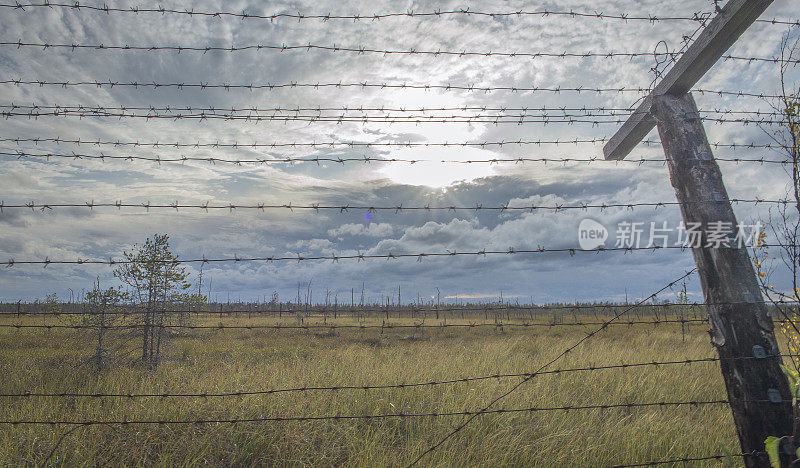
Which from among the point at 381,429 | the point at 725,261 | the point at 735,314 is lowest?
the point at 381,429

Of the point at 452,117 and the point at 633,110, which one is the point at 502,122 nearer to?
the point at 452,117

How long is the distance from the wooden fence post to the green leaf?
0.17m

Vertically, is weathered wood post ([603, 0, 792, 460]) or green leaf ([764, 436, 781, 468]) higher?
weathered wood post ([603, 0, 792, 460])

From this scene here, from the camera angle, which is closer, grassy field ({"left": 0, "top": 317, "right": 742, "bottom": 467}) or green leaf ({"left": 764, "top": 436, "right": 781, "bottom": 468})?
A: green leaf ({"left": 764, "top": 436, "right": 781, "bottom": 468})

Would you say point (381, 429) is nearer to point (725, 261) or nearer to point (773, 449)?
point (773, 449)

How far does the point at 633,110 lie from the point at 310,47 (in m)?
3.26

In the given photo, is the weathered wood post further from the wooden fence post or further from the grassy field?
the grassy field

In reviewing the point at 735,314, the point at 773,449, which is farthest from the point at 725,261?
the point at 773,449

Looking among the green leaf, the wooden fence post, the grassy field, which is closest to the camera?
the green leaf

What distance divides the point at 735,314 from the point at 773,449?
0.90 m

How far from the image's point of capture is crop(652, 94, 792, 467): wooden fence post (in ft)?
9.99

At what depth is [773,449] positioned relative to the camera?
2793mm

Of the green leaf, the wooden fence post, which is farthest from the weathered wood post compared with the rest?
the green leaf

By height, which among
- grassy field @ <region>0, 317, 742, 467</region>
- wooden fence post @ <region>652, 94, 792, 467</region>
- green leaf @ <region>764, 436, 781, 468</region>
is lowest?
grassy field @ <region>0, 317, 742, 467</region>
